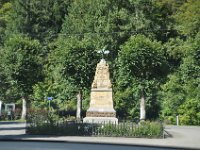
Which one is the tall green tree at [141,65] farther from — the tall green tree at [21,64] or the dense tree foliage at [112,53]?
the tall green tree at [21,64]

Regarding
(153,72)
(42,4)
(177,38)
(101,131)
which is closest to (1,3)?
(42,4)

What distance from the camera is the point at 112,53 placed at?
2126 inches

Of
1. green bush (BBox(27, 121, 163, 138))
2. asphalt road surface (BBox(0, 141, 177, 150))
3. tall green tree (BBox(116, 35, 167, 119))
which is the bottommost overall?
green bush (BBox(27, 121, 163, 138))

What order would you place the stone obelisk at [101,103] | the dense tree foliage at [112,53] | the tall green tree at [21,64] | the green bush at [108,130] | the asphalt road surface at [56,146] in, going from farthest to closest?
the tall green tree at [21,64]
the dense tree foliage at [112,53]
the stone obelisk at [101,103]
the green bush at [108,130]
the asphalt road surface at [56,146]

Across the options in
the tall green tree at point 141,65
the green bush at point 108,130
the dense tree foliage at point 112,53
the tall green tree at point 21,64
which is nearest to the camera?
the green bush at point 108,130

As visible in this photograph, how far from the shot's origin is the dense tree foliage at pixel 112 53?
45.2 m

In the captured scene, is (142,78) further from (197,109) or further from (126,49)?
(197,109)

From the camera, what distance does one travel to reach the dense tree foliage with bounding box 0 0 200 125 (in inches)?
1780

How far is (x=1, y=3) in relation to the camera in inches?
2894

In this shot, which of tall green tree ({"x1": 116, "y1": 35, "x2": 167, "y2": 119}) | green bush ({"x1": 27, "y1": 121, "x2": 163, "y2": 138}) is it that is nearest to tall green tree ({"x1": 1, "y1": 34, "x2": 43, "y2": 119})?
tall green tree ({"x1": 116, "y1": 35, "x2": 167, "y2": 119})

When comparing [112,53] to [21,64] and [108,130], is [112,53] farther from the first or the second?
[108,130]

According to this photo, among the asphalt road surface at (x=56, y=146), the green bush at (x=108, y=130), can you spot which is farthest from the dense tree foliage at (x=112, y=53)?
the asphalt road surface at (x=56, y=146)

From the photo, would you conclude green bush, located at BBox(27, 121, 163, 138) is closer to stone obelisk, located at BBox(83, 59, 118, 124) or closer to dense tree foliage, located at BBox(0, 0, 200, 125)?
stone obelisk, located at BBox(83, 59, 118, 124)

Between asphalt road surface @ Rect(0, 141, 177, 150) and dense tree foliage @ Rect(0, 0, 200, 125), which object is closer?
asphalt road surface @ Rect(0, 141, 177, 150)
